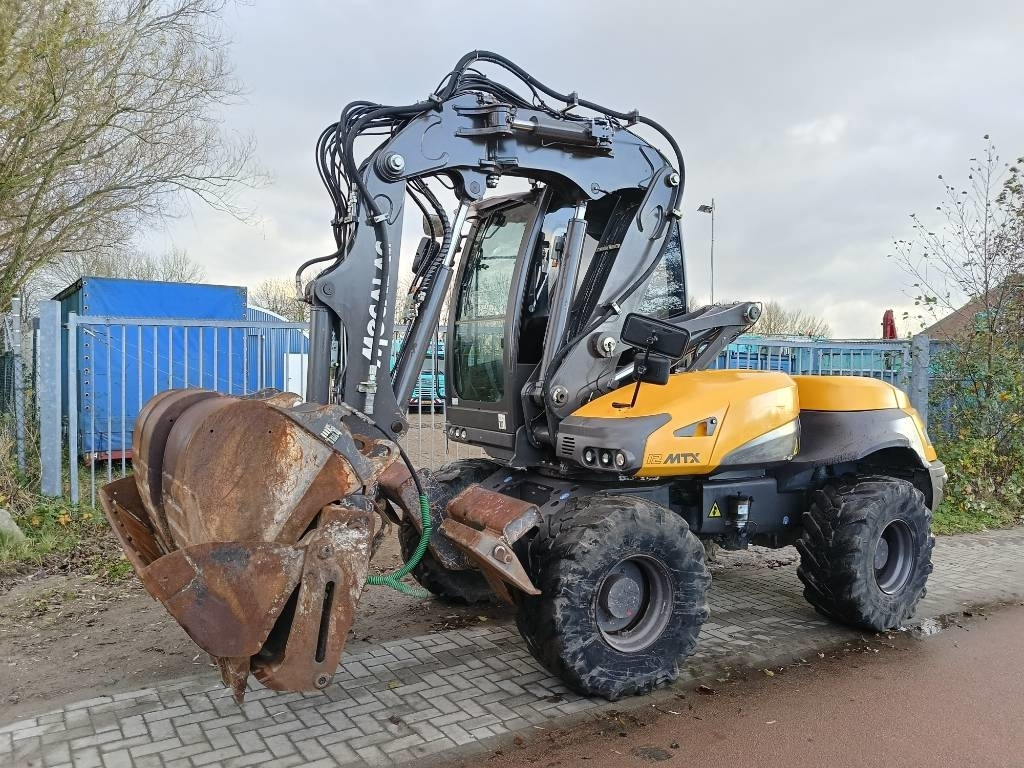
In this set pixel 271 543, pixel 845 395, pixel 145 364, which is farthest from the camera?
pixel 145 364

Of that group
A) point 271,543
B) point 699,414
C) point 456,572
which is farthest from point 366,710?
point 699,414

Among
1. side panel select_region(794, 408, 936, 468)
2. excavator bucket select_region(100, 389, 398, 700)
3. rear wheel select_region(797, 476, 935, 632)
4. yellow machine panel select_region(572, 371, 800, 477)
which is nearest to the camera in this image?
excavator bucket select_region(100, 389, 398, 700)

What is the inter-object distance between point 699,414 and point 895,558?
2.09m

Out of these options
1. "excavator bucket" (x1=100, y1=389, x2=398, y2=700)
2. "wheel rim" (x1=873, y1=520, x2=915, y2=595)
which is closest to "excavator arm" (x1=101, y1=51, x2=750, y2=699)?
"excavator bucket" (x1=100, y1=389, x2=398, y2=700)

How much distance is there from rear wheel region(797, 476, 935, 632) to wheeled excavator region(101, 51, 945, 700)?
2cm

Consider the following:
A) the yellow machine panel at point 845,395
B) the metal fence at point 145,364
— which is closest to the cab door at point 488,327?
the yellow machine panel at point 845,395

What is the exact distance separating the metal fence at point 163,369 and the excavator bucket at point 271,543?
8.23ft

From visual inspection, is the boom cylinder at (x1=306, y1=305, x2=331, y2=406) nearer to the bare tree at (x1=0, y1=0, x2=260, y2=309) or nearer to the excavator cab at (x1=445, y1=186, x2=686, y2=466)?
the excavator cab at (x1=445, y1=186, x2=686, y2=466)

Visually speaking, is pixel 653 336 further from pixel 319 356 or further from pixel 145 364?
pixel 145 364

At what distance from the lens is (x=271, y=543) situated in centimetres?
316

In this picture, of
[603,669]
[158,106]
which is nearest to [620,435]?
[603,669]

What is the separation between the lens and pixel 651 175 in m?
5.14

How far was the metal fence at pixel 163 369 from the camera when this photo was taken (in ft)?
24.5

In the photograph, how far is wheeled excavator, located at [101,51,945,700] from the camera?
10.7ft
